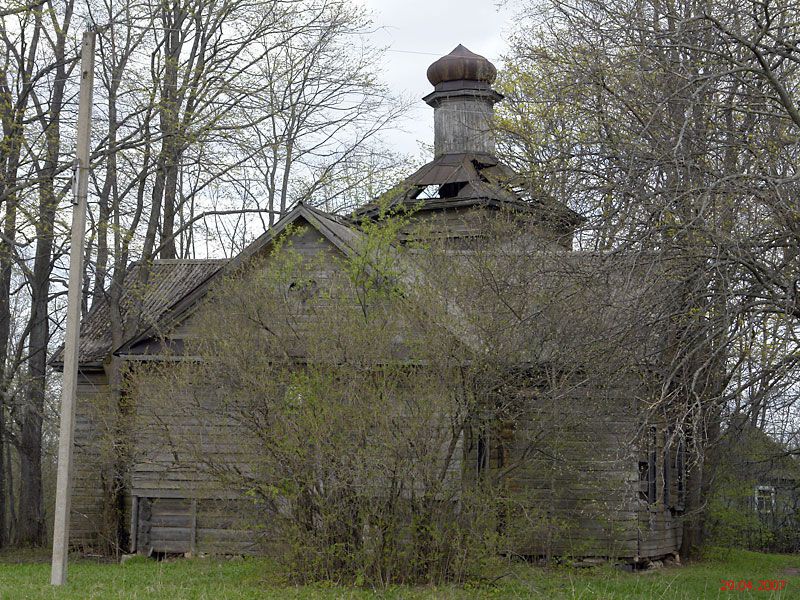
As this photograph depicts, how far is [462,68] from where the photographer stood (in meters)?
27.0

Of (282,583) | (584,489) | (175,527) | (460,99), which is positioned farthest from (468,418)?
(460,99)

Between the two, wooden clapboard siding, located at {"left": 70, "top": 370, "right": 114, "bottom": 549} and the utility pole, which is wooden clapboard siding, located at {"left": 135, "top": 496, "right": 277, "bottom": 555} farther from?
the utility pole

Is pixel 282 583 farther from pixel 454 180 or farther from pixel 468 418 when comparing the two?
pixel 454 180

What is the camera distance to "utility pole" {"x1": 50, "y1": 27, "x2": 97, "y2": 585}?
12.3 m

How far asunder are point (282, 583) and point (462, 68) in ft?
55.5

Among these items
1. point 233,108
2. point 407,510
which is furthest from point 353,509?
point 233,108

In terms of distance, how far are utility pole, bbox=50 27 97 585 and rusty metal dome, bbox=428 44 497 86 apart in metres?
14.7

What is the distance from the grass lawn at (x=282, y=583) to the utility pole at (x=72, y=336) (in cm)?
55

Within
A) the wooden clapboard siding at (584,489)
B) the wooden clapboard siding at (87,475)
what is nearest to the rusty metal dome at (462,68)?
the wooden clapboard siding at (584,489)

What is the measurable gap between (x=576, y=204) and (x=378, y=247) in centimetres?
512

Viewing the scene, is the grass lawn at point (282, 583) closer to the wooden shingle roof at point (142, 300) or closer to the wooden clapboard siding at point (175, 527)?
the wooden clapboard siding at point (175, 527)

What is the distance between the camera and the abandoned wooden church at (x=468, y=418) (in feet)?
42.4
